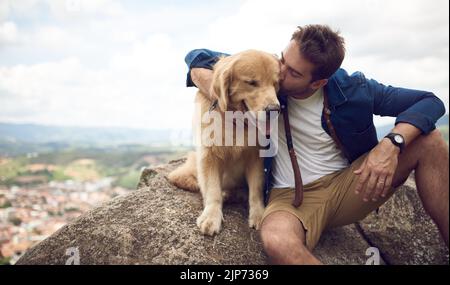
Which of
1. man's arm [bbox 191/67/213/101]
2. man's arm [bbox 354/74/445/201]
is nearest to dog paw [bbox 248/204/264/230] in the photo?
man's arm [bbox 354/74/445/201]

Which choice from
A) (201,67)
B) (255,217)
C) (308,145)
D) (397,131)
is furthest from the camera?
(201,67)

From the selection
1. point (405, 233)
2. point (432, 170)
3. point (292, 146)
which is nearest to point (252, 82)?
point (292, 146)

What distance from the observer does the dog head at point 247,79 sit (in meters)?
3.91

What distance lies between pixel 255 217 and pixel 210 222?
0.59 m

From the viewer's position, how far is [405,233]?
5.09 metres

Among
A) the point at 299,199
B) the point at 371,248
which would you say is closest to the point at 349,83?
the point at 299,199

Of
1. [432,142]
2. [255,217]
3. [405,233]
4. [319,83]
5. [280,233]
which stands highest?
[319,83]

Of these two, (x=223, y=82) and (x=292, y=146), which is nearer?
(x=223, y=82)

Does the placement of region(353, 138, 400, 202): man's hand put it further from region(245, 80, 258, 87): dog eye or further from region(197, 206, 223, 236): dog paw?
region(197, 206, 223, 236): dog paw

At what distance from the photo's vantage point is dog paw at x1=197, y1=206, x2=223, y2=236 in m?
3.92

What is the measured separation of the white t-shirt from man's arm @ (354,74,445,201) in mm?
555

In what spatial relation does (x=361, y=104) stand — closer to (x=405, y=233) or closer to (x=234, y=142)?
(x=234, y=142)
